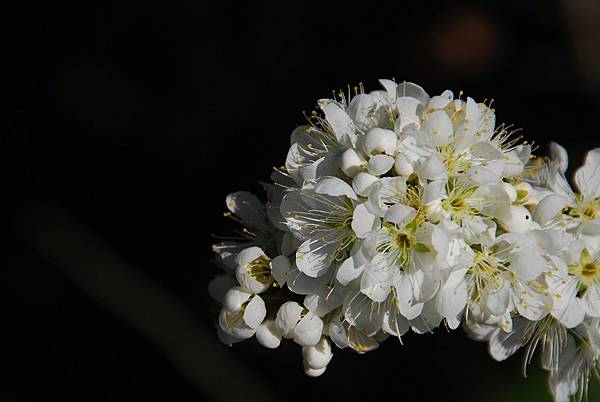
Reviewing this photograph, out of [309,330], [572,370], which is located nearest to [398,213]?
[309,330]

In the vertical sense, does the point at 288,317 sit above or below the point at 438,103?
below

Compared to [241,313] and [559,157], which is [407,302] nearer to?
[241,313]

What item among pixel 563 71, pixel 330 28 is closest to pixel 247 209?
pixel 330 28

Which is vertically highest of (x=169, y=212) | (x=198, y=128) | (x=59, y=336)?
(x=198, y=128)

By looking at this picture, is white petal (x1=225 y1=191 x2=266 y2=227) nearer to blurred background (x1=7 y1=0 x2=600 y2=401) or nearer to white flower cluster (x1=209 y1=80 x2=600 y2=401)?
white flower cluster (x1=209 y1=80 x2=600 y2=401)

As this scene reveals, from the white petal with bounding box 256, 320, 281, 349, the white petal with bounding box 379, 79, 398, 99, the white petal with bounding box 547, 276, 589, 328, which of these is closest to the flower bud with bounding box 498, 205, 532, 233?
the white petal with bounding box 547, 276, 589, 328

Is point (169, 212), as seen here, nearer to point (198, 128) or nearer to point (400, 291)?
point (198, 128)
